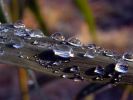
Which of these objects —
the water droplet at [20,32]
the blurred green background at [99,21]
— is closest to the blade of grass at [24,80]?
the water droplet at [20,32]

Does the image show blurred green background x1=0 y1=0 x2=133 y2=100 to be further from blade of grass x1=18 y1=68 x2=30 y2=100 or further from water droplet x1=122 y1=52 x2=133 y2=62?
water droplet x1=122 y1=52 x2=133 y2=62

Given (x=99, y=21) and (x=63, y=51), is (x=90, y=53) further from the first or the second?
(x=99, y=21)

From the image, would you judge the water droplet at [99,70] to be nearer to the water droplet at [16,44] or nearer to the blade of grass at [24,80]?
the water droplet at [16,44]

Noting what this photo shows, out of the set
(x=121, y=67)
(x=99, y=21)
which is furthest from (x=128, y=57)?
(x=99, y=21)

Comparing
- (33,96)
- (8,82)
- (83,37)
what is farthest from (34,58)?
(83,37)

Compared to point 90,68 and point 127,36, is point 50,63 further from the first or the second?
point 127,36

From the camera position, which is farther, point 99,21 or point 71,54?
point 99,21

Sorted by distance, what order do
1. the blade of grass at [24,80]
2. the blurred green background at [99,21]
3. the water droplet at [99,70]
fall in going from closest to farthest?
the water droplet at [99,70], the blade of grass at [24,80], the blurred green background at [99,21]

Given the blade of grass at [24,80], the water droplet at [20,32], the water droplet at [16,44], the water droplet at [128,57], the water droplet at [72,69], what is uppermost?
the water droplet at [20,32]

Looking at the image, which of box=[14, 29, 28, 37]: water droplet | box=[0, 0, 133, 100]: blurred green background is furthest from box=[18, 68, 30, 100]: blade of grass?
box=[0, 0, 133, 100]: blurred green background
